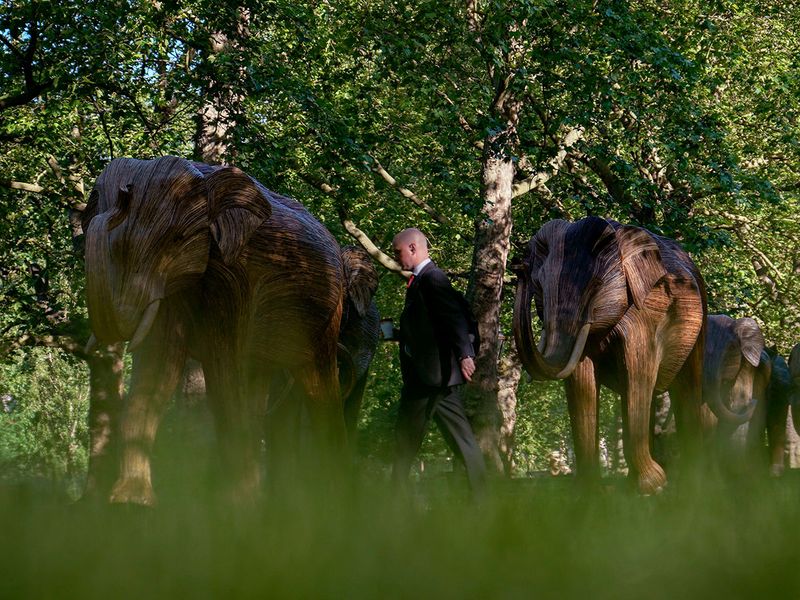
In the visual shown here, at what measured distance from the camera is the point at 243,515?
119 inches

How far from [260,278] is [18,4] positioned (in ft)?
36.0

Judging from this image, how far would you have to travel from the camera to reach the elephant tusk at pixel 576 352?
25.7ft

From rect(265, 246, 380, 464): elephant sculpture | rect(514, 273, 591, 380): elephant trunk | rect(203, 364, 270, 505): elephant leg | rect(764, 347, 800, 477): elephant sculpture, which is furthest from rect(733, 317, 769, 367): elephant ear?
rect(203, 364, 270, 505): elephant leg

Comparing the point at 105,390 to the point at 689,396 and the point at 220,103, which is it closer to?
the point at 220,103

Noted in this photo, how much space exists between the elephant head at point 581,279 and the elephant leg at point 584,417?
311mm

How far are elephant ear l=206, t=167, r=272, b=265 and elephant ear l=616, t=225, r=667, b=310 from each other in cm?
298

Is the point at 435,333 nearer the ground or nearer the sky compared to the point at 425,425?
nearer the sky

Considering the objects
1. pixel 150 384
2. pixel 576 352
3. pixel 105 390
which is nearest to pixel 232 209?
pixel 150 384

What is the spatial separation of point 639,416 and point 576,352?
38.2 inches

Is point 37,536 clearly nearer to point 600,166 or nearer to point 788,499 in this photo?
point 788,499

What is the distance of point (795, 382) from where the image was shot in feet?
63.1

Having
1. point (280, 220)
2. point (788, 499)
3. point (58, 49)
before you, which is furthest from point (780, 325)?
point (788, 499)

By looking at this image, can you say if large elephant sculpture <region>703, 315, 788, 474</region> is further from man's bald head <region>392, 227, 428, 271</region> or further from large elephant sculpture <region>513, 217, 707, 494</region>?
man's bald head <region>392, 227, 428, 271</region>

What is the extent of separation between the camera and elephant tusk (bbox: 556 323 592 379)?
7.84m
